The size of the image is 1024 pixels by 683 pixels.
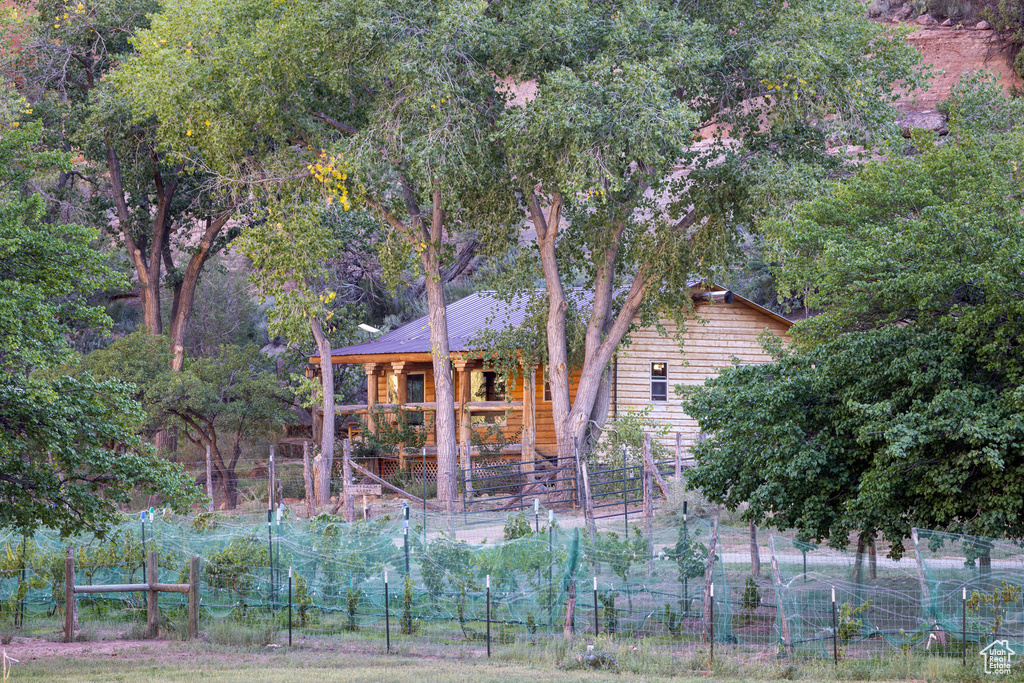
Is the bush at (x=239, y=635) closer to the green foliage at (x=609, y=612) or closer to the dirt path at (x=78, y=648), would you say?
the dirt path at (x=78, y=648)

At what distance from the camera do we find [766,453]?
13.0 m

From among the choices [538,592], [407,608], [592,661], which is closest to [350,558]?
[407,608]

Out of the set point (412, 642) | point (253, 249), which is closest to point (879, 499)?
point (412, 642)

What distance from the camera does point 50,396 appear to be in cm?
1116

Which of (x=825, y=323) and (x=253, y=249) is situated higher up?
(x=253, y=249)

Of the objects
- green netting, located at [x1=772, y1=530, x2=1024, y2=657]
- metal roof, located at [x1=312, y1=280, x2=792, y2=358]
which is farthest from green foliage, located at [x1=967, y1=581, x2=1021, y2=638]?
metal roof, located at [x1=312, y1=280, x2=792, y2=358]

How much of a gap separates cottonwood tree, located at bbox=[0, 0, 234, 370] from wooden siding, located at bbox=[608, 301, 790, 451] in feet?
42.3

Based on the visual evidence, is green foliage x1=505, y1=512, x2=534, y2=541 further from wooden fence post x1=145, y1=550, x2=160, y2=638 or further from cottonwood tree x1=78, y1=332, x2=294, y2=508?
cottonwood tree x1=78, y1=332, x2=294, y2=508

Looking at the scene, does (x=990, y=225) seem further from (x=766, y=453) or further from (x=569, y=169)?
(x=569, y=169)

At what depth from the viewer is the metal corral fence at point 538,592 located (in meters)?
11.9

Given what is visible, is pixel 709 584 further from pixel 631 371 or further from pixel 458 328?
pixel 458 328

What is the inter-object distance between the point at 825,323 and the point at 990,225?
9.38ft

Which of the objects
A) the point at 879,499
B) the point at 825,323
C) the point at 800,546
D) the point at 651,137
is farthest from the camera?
the point at 651,137

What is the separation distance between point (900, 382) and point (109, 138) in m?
26.2
